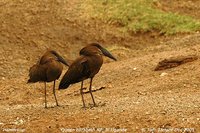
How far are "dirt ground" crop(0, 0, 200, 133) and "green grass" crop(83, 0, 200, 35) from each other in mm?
432

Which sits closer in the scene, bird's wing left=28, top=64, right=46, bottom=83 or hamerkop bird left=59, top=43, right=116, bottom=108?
hamerkop bird left=59, top=43, right=116, bottom=108

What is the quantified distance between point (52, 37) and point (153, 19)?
14.0 ft

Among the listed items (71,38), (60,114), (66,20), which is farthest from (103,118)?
(66,20)

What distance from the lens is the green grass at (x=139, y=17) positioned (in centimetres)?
2256

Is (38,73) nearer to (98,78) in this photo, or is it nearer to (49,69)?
(49,69)

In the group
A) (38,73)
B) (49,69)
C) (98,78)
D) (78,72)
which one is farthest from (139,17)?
(78,72)

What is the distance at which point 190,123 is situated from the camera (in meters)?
8.62

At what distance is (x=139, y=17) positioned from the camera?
23.1 m

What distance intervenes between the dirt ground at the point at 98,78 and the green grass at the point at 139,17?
0.43 meters

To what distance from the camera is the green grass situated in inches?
888

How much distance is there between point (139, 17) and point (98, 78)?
7.92 metres

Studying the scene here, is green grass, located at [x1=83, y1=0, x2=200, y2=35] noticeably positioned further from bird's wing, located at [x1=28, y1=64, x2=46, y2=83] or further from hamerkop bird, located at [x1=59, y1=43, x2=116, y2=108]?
hamerkop bird, located at [x1=59, y1=43, x2=116, y2=108]

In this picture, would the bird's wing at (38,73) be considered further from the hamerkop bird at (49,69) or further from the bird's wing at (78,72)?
the bird's wing at (78,72)

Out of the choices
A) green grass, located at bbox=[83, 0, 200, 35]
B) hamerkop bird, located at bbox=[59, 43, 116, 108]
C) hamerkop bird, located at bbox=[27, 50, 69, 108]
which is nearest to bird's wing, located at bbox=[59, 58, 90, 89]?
hamerkop bird, located at bbox=[59, 43, 116, 108]
